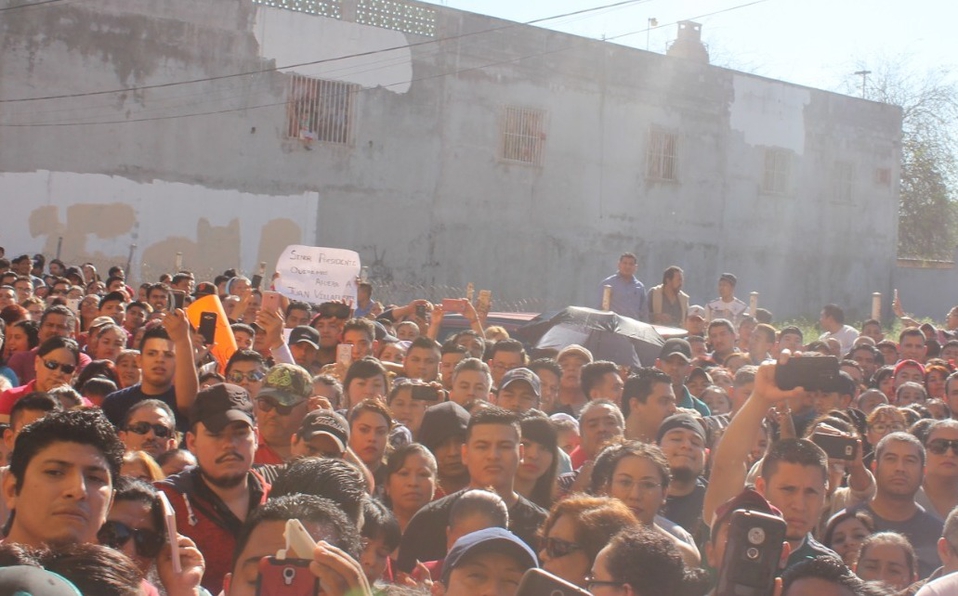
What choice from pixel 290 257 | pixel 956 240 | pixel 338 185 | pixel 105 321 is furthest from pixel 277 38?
pixel 956 240

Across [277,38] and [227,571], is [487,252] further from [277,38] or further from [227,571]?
[227,571]

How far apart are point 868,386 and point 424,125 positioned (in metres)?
14.6

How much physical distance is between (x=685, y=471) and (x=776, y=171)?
2474 centimetres

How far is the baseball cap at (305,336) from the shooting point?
10.3 meters

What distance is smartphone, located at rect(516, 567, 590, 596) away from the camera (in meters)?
2.64

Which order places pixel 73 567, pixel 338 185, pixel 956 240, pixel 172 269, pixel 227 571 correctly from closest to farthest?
1. pixel 73 567
2. pixel 227 571
3. pixel 172 269
4. pixel 338 185
5. pixel 956 240

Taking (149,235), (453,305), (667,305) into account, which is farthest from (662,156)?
(453,305)

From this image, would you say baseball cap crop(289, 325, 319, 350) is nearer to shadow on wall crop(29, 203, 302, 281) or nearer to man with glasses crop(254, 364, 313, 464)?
man with glasses crop(254, 364, 313, 464)

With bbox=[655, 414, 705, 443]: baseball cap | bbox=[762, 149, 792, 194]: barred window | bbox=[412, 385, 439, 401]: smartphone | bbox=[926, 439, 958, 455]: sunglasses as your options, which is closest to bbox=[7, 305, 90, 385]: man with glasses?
bbox=[412, 385, 439, 401]: smartphone

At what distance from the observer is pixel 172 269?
75.3ft

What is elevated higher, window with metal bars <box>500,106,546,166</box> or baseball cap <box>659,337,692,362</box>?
window with metal bars <box>500,106,546,166</box>

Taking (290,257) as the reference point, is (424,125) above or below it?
above

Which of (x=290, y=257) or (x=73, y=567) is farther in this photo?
(x=290, y=257)

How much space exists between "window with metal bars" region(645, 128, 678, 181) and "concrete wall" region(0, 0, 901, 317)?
0.17 meters
